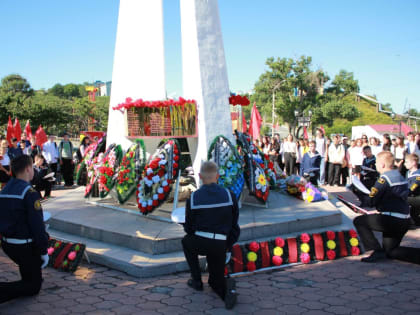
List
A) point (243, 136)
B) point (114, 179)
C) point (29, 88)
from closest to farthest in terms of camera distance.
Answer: point (114, 179) < point (243, 136) < point (29, 88)

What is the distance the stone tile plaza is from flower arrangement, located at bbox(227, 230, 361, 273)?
0.7 inches

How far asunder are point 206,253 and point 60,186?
1126 cm

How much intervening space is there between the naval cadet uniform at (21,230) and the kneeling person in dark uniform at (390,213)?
14.3 ft

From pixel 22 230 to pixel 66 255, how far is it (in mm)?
1471

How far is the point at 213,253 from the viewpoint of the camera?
409 cm

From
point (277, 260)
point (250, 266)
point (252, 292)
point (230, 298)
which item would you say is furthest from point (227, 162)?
point (230, 298)

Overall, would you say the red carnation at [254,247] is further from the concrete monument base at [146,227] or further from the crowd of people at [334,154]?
the crowd of people at [334,154]

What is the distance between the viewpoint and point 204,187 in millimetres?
4227

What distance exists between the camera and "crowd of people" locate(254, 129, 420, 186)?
11.8m

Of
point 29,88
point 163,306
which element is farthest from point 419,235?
point 29,88

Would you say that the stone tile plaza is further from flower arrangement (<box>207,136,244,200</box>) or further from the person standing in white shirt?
the person standing in white shirt

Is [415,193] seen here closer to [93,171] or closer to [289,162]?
[93,171]

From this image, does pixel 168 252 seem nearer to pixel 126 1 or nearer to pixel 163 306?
pixel 163 306

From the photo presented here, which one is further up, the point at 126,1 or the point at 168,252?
the point at 126,1
